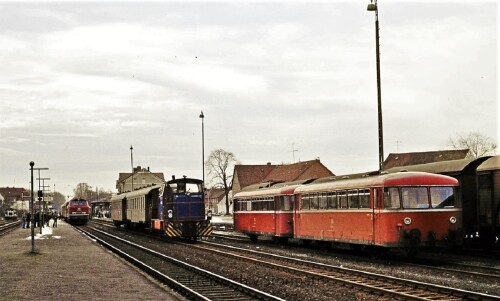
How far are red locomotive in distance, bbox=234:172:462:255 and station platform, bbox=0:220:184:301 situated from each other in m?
7.17

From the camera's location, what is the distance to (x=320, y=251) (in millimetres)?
27531

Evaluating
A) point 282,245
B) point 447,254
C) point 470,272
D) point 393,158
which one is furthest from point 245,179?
point 470,272

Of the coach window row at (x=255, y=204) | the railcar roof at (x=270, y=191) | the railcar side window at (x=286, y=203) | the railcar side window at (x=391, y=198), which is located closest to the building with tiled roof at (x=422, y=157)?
the coach window row at (x=255, y=204)

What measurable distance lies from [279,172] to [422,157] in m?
22.1

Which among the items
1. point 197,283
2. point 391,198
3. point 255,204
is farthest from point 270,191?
point 197,283

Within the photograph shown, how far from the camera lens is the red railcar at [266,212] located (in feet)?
100

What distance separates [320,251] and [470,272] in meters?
10.4

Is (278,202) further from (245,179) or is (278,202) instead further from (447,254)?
(245,179)

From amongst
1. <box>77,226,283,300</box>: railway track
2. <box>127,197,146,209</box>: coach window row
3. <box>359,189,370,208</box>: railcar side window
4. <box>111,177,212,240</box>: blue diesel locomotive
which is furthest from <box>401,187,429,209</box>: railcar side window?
<box>127,197,146,209</box>: coach window row

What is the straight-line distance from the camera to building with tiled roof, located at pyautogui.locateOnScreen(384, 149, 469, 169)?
9050 cm

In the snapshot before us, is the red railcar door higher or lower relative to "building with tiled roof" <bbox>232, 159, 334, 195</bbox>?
lower

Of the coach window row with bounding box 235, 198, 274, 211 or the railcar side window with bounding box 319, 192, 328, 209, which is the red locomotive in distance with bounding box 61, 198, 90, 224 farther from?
the railcar side window with bounding box 319, 192, 328, 209

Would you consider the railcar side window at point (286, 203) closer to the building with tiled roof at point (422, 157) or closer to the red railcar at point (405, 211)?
the red railcar at point (405, 211)

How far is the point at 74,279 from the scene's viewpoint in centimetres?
1856
